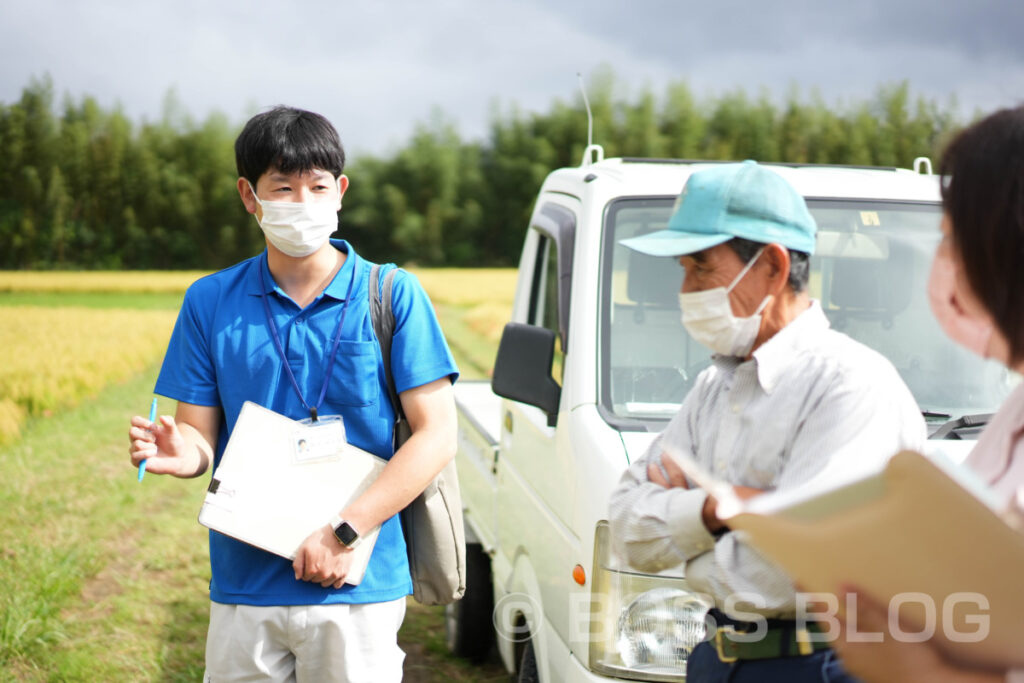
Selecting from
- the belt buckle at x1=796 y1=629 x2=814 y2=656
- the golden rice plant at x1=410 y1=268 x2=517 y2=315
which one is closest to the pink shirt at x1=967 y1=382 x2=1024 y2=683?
the belt buckle at x1=796 y1=629 x2=814 y2=656

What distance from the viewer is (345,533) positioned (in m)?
2.36

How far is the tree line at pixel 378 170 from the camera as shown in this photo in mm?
36750

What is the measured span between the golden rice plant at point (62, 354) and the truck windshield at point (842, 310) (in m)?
8.58

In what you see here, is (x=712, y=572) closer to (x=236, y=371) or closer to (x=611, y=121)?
(x=236, y=371)

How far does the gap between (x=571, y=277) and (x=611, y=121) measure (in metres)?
66.9

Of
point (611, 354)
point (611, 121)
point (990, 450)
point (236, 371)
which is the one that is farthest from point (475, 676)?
point (611, 121)

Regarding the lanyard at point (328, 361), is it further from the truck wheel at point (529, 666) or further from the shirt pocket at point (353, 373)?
the truck wheel at point (529, 666)

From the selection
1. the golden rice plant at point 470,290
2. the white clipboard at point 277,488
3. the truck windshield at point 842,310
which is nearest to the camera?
the white clipboard at point 277,488

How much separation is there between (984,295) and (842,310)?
2210 mm

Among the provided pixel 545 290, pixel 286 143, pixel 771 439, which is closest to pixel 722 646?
pixel 771 439

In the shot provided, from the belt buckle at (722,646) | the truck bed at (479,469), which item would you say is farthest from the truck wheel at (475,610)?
the belt buckle at (722,646)

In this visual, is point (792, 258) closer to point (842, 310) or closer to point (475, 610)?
point (842, 310)

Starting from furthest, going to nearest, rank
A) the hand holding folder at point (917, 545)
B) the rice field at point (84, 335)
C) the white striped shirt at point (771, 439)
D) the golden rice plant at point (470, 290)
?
the golden rice plant at point (470, 290)
the rice field at point (84, 335)
the white striped shirt at point (771, 439)
the hand holding folder at point (917, 545)

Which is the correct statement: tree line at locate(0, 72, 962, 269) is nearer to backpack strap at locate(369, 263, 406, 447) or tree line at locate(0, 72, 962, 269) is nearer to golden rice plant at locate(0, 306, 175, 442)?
golden rice plant at locate(0, 306, 175, 442)
